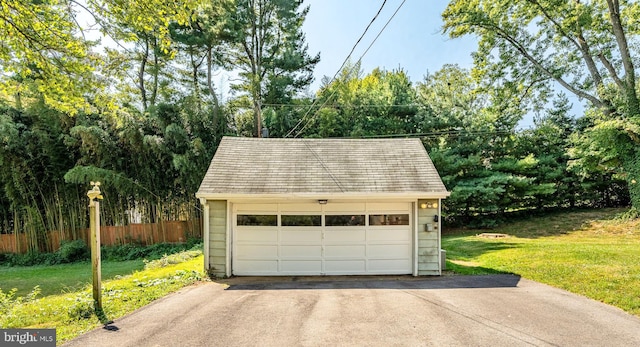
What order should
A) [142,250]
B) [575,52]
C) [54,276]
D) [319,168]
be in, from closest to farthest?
[319,168] < [54,276] < [142,250] < [575,52]

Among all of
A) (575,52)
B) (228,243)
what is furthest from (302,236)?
(575,52)

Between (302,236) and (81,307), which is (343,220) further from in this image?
(81,307)

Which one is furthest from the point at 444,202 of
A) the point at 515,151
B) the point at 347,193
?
the point at 347,193

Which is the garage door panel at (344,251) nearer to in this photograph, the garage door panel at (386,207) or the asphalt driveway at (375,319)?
the garage door panel at (386,207)

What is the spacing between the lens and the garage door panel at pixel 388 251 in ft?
23.8

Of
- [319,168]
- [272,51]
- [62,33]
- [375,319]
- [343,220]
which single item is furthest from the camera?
[272,51]

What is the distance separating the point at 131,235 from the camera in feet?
41.5

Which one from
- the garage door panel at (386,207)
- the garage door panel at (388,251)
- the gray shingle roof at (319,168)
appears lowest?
the garage door panel at (388,251)

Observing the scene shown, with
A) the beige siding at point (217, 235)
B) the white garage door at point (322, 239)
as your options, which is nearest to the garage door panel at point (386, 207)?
the white garage door at point (322, 239)

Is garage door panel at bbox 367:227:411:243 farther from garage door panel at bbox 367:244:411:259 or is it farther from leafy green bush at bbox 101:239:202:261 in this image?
leafy green bush at bbox 101:239:202:261

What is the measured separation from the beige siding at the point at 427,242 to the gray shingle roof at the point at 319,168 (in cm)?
52

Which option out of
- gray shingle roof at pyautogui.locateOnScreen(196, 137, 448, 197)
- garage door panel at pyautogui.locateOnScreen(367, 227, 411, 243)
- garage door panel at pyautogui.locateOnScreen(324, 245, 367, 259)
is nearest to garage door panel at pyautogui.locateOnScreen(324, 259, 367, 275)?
garage door panel at pyautogui.locateOnScreen(324, 245, 367, 259)

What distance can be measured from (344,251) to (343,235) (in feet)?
1.18

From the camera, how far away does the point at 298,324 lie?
410 centimetres
